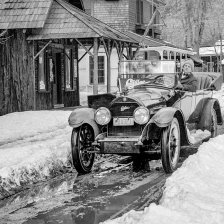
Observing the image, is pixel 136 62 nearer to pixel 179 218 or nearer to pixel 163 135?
pixel 163 135

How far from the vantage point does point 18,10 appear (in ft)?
58.6

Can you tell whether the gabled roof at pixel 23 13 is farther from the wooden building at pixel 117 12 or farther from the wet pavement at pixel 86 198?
the wooden building at pixel 117 12

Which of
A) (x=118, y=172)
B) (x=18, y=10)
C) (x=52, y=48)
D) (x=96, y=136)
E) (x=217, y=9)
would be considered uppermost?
(x=217, y=9)

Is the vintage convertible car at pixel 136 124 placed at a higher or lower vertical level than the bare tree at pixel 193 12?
lower

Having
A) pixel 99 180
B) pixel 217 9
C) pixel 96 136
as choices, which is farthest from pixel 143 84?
pixel 217 9

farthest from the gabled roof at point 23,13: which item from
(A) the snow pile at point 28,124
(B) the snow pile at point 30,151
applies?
(B) the snow pile at point 30,151

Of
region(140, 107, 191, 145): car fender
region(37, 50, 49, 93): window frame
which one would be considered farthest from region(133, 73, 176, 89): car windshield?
region(37, 50, 49, 93): window frame

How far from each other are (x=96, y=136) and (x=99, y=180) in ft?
2.91

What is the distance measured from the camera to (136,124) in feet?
27.2

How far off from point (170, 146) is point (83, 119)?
1.47m

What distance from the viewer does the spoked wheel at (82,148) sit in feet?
26.7

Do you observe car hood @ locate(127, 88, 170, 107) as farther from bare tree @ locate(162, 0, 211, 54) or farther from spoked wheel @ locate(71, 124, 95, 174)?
bare tree @ locate(162, 0, 211, 54)

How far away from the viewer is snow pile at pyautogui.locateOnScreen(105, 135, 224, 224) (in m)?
4.72

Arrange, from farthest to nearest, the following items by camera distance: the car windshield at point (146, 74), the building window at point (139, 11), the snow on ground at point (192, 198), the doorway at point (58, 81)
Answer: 1. the building window at point (139, 11)
2. the doorway at point (58, 81)
3. the car windshield at point (146, 74)
4. the snow on ground at point (192, 198)
